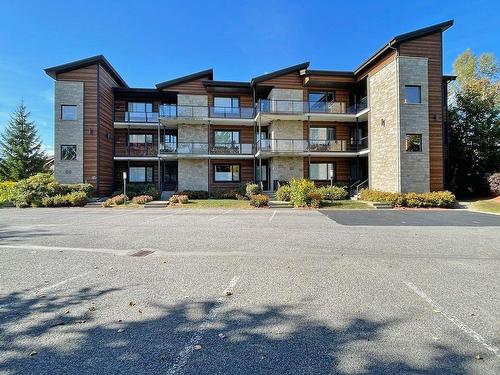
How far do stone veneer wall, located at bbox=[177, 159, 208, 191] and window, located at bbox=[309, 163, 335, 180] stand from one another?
32.5ft

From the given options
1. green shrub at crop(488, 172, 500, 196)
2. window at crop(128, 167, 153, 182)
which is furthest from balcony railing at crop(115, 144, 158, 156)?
green shrub at crop(488, 172, 500, 196)

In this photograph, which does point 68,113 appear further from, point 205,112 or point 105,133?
point 205,112

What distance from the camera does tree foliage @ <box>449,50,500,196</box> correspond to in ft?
77.5

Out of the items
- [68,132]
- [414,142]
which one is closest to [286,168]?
[414,142]

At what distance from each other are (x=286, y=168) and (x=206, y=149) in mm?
7430

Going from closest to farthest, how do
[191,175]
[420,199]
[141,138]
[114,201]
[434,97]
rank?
[420,199] < [434,97] < [114,201] < [191,175] < [141,138]

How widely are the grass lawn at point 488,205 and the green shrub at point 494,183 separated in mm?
1291

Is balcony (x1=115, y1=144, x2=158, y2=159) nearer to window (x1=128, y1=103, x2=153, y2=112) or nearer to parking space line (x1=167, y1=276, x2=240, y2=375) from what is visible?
window (x1=128, y1=103, x2=153, y2=112)

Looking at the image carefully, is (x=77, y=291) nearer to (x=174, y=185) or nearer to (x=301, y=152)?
(x=301, y=152)

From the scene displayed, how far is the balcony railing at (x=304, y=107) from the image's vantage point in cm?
2462

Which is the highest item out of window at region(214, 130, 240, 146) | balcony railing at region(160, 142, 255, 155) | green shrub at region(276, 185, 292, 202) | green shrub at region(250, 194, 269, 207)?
window at region(214, 130, 240, 146)

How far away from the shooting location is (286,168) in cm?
2550

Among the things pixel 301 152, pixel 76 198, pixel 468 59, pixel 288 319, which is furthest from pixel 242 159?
pixel 468 59

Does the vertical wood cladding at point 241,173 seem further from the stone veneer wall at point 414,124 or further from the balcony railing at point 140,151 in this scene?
the stone veneer wall at point 414,124
